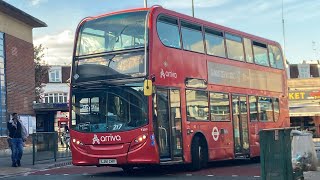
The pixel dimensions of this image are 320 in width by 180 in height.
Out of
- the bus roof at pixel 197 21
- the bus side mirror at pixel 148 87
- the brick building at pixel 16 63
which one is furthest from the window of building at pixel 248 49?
the brick building at pixel 16 63

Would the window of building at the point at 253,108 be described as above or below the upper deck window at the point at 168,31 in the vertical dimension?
below

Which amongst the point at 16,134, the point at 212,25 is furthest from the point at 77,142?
the point at 212,25

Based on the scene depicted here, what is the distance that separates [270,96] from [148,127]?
26.1 ft

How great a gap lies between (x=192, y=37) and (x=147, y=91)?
121 inches

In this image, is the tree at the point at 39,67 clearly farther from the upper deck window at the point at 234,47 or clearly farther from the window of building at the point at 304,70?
the upper deck window at the point at 234,47

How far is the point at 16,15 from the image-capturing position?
3150cm

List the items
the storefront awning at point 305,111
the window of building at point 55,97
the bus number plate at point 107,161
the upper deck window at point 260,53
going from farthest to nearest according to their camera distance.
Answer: the window of building at point 55,97, the storefront awning at point 305,111, the upper deck window at point 260,53, the bus number plate at point 107,161

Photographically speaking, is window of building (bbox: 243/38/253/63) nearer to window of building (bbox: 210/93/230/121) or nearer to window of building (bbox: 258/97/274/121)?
window of building (bbox: 258/97/274/121)

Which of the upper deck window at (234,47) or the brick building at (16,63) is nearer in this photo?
the upper deck window at (234,47)

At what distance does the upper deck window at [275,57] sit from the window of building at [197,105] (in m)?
5.49

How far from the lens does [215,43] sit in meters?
15.5

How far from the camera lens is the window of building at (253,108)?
56.5ft

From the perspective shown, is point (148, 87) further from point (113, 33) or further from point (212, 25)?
point (212, 25)

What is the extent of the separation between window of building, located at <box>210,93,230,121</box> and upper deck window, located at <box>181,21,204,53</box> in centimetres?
155
